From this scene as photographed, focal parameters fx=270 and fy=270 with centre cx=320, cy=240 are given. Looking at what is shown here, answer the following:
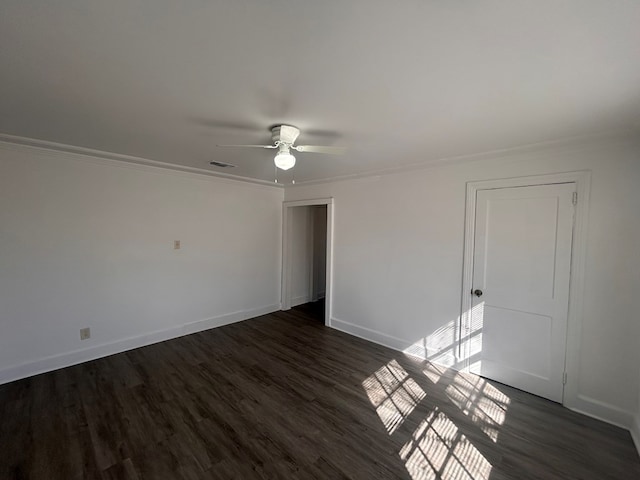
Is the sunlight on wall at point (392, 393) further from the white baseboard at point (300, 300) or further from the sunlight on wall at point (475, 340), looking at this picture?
the white baseboard at point (300, 300)

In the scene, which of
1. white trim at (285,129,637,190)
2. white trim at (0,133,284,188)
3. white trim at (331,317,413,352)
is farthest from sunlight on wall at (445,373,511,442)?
white trim at (0,133,284,188)

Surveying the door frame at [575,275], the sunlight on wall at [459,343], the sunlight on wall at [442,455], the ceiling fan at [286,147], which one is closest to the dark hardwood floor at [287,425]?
the sunlight on wall at [442,455]

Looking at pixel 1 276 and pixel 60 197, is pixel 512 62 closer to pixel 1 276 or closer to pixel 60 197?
pixel 60 197

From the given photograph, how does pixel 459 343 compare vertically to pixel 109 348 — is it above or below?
above

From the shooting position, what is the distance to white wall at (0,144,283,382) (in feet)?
9.04

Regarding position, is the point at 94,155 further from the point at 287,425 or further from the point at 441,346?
the point at 441,346

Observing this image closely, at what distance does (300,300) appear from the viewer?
18.4ft

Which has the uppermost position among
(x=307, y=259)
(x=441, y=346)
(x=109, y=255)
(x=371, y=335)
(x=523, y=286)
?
(x=109, y=255)

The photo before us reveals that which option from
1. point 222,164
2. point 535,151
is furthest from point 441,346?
point 222,164

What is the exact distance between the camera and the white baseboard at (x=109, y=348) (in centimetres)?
278

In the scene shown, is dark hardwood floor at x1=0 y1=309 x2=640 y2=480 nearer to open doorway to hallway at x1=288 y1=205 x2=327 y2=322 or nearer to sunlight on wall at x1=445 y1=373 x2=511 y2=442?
sunlight on wall at x1=445 y1=373 x2=511 y2=442

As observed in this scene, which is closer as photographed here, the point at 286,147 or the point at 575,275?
the point at 286,147

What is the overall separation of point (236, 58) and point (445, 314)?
10.4 ft

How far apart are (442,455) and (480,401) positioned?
873mm
